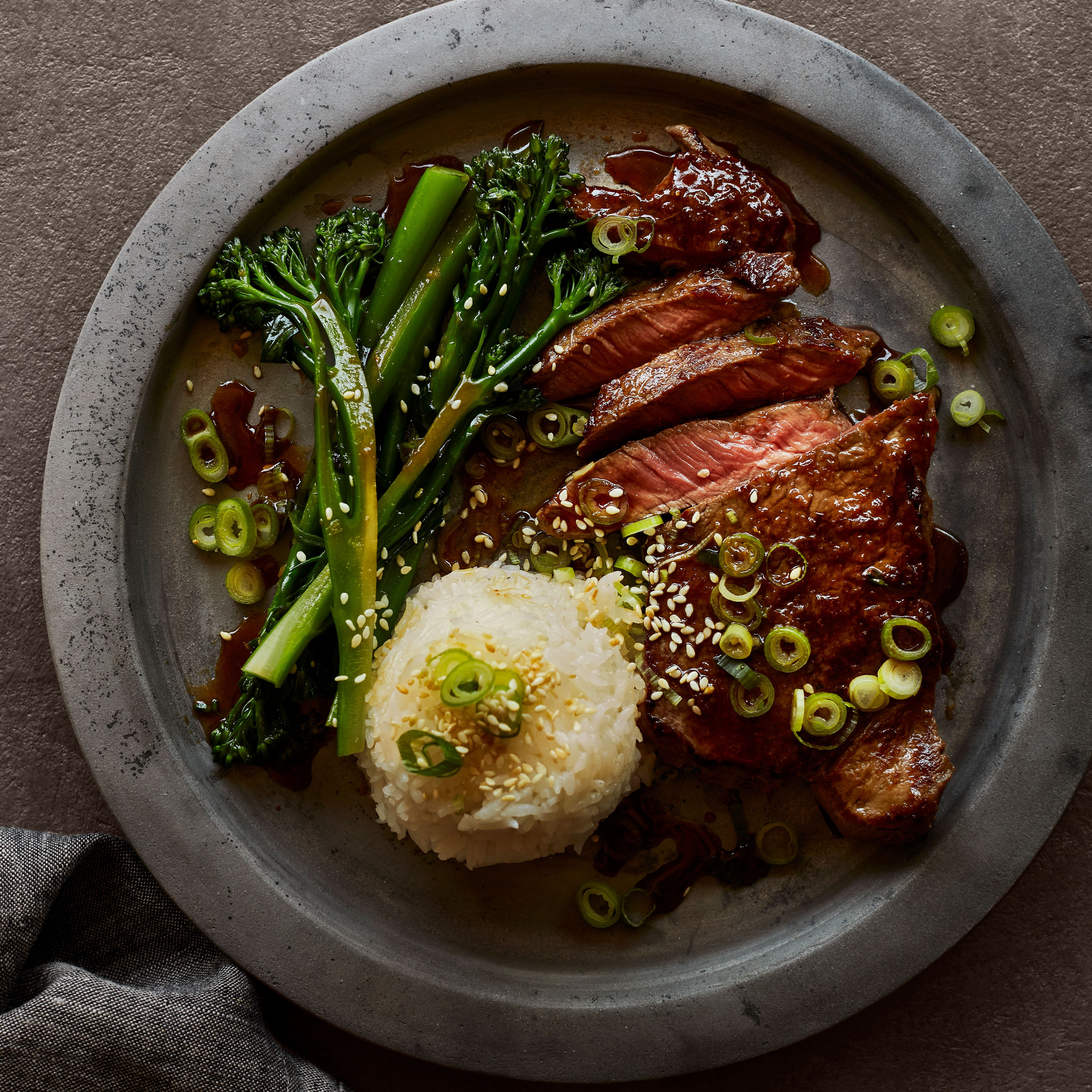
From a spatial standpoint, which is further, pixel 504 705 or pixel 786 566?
pixel 786 566

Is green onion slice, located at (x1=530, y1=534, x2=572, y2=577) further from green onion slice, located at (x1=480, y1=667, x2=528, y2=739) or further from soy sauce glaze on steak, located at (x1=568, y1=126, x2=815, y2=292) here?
soy sauce glaze on steak, located at (x1=568, y1=126, x2=815, y2=292)

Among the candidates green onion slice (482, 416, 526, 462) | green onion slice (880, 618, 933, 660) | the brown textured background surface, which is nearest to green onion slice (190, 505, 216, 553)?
the brown textured background surface

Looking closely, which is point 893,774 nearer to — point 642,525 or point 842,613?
point 842,613

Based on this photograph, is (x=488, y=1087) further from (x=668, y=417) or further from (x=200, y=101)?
(x=200, y=101)

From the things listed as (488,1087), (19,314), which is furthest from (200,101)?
(488,1087)

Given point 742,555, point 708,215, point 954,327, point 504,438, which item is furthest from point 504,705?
point 954,327

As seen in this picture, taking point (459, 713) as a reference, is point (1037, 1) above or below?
above

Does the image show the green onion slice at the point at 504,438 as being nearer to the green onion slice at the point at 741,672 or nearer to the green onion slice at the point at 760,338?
the green onion slice at the point at 760,338
